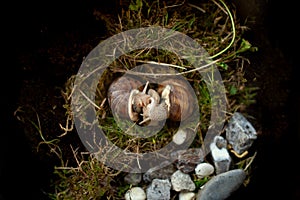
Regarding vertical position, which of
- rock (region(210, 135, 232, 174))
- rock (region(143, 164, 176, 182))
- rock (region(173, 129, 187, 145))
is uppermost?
rock (region(173, 129, 187, 145))

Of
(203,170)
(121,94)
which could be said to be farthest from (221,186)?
(121,94)

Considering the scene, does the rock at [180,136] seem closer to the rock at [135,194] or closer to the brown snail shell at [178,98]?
the brown snail shell at [178,98]

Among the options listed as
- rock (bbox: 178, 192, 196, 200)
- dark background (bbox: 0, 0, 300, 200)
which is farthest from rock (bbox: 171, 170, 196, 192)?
dark background (bbox: 0, 0, 300, 200)

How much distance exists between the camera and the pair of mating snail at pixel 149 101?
138cm

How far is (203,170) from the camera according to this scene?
55.8 inches

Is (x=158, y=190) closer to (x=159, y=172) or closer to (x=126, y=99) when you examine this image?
(x=159, y=172)

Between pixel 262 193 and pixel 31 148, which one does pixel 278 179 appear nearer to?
pixel 262 193

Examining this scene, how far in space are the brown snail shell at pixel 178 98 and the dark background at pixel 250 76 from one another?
218mm

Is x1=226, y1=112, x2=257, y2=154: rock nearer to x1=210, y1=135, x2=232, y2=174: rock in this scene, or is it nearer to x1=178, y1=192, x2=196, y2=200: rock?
x1=210, y1=135, x2=232, y2=174: rock

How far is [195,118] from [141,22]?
13.6 inches

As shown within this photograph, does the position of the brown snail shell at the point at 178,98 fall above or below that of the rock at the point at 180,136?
above

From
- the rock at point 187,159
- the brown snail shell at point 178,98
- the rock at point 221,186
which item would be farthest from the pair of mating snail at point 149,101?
the rock at point 221,186

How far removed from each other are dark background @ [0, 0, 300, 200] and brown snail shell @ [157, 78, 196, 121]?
8.6 inches

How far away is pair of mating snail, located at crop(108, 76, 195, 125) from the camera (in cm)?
138
